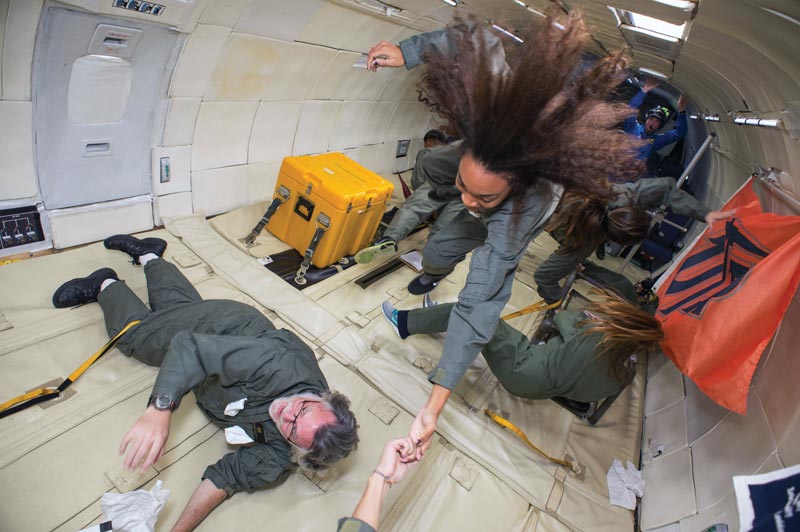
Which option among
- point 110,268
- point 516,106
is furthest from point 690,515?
point 110,268

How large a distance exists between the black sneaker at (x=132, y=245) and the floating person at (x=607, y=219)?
365cm

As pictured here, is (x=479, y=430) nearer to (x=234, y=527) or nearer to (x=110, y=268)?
(x=234, y=527)

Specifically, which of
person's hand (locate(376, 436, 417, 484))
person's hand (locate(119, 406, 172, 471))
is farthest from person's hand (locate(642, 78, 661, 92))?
person's hand (locate(119, 406, 172, 471))

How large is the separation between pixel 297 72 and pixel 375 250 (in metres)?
2.26

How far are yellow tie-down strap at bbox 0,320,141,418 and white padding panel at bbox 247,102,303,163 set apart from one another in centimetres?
279

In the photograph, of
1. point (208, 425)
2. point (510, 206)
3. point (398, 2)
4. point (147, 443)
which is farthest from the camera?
point (398, 2)

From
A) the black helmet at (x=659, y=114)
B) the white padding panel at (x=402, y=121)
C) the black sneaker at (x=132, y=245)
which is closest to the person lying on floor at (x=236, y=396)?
the black sneaker at (x=132, y=245)

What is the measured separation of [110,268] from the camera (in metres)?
3.26

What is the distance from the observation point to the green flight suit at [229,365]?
217 centimetres

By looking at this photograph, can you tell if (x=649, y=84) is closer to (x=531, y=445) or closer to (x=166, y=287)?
(x=531, y=445)

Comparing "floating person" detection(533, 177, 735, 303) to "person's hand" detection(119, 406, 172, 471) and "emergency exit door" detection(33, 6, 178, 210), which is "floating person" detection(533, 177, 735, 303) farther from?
"emergency exit door" detection(33, 6, 178, 210)

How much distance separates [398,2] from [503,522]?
194 inches

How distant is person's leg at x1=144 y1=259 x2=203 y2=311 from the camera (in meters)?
2.89

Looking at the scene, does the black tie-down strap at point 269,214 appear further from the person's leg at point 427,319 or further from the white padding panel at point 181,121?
the person's leg at point 427,319
